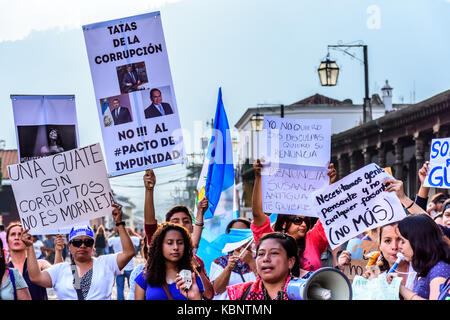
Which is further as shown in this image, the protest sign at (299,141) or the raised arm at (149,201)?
the protest sign at (299,141)

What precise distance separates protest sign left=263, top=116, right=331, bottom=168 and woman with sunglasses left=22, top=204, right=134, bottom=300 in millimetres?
2208

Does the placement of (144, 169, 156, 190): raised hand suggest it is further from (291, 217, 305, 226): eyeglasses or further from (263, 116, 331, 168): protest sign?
(263, 116, 331, 168): protest sign

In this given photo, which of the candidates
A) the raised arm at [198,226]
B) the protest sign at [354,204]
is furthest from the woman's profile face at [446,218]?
the raised arm at [198,226]

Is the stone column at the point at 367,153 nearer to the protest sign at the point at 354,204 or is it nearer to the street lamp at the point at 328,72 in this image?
the street lamp at the point at 328,72

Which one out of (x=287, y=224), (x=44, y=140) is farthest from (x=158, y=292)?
(x=44, y=140)

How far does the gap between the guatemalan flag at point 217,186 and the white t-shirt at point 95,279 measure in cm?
258

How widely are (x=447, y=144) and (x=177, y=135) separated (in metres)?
2.43

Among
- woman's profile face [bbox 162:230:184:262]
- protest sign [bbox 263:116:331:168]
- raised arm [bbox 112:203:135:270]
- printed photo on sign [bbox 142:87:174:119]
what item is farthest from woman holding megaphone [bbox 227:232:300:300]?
protest sign [bbox 263:116:331:168]

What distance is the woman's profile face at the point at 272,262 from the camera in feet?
14.8

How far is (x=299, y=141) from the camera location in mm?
7801
